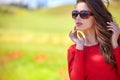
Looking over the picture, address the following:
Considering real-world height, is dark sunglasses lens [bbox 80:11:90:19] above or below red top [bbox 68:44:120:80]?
above

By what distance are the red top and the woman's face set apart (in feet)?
0.51

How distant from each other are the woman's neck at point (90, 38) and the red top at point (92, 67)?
0.18 feet

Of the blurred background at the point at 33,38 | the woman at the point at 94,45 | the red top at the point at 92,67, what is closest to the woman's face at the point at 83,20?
the woman at the point at 94,45

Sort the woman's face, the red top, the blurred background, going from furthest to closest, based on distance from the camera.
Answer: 1. the blurred background
2. the woman's face
3. the red top

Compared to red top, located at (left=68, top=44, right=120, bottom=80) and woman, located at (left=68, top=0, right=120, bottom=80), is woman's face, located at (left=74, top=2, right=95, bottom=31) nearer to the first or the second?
woman, located at (left=68, top=0, right=120, bottom=80)

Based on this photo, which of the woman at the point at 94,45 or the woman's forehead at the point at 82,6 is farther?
the woman's forehead at the point at 82,6

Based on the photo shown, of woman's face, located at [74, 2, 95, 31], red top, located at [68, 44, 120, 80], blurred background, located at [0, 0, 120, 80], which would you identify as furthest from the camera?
blurred background, located at [0, 0, 120, 80]

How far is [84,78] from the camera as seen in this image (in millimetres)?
2889

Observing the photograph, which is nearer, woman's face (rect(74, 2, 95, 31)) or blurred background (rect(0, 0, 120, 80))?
woman's face (rect(74, 2, 95, 31))

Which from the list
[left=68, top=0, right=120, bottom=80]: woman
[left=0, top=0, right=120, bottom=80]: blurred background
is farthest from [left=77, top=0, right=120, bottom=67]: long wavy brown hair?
[left=0, top=0, right=120, bottom=80]: blurred background

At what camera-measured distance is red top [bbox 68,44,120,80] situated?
2863mm

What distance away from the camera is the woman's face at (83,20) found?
2968 mm

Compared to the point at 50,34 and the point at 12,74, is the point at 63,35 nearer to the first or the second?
the point at 50,34

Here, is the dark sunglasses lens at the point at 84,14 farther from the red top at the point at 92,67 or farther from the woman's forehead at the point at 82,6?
the red top at the point at 92,67
